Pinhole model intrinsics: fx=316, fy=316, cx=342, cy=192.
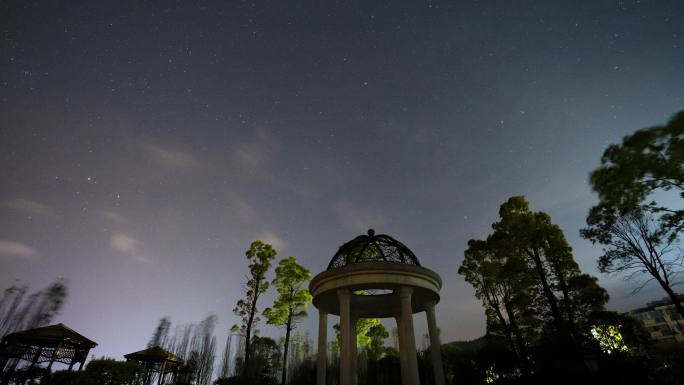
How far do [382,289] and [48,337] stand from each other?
87.1 feet

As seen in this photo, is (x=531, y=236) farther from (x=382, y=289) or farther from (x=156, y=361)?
(x=156, y=361)

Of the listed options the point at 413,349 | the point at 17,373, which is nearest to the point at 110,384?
the point at 413,349

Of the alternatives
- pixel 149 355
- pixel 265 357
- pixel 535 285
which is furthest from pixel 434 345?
pixel 265 357

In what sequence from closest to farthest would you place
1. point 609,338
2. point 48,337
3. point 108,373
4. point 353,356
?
point 108,373
point 353,356
point 609,338
point 48,337

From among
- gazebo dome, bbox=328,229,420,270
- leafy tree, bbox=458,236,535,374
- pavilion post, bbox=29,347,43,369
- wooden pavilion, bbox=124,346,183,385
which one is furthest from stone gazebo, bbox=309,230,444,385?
pavilion post, bbox=29,347,43,369

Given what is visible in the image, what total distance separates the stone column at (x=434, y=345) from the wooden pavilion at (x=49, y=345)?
1107 inches

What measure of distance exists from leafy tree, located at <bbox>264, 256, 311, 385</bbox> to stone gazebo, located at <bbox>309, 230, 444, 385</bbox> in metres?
11.7

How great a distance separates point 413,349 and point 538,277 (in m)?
15.0

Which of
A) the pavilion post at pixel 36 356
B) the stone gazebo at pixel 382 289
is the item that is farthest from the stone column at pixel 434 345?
the pavilion post at pixel 36 356

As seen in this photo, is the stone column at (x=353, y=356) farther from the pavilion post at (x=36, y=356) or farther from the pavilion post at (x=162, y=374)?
the pavilion post at (x=36, y=356)

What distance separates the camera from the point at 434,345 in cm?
1911

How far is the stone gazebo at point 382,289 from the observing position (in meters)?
17.1

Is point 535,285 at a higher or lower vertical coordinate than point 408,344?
higher

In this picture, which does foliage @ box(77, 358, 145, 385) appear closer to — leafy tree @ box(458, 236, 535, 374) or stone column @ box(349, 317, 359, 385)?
stone column @ box(349, 317, 359, 385)
